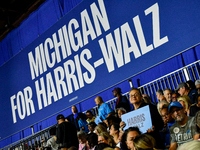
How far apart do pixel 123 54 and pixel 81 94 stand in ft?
7.71

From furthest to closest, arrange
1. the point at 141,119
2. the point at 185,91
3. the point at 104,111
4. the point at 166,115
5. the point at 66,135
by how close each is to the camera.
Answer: the point at 104,111, the point at 185,91, the point at 66,135, the point at 166,115, the point at 141,119

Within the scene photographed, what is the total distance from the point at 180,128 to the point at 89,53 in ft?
21.0

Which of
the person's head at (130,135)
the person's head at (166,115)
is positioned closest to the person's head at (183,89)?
the person's head at (166,115)

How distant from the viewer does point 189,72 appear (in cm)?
666

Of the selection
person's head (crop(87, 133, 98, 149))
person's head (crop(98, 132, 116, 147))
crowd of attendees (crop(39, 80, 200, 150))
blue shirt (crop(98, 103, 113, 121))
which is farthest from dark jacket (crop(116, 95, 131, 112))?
person's head (crop(98, 132, 116, 147))

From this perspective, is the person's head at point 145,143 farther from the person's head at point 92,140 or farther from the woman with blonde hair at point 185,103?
the person's head at point 92,140

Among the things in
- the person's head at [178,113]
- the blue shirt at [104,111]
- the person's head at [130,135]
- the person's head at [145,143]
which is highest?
the blue shirt at [104,111]

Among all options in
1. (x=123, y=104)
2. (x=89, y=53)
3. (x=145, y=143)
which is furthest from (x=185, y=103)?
(x=89, y=53)

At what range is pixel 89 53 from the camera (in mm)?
9555

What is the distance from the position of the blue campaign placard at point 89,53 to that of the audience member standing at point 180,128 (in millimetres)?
3509

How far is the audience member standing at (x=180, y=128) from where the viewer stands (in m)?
3.35

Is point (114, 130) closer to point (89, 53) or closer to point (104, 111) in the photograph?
point (104, 111)

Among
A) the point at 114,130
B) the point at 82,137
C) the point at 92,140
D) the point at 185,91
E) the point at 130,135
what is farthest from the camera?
the point at 82,137

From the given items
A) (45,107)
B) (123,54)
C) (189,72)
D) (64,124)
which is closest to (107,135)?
(64,124)
